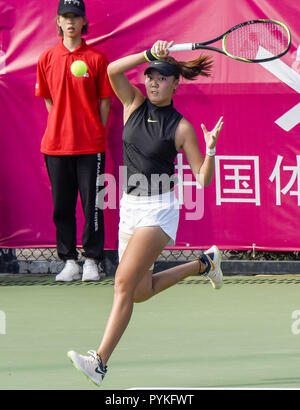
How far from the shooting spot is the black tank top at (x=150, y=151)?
5.32 meters

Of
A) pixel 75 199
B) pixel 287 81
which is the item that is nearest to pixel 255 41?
pixel 287 81

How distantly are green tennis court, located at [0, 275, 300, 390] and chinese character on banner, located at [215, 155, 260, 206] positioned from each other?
0.69 metres

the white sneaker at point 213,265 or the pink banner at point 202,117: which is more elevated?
the pink banner at point 202,117

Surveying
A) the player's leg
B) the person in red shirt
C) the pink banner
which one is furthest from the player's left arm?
the player's leg

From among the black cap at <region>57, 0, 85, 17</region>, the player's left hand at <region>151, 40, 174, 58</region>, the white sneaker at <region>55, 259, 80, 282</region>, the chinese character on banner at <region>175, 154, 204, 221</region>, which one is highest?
the black cap at <region>57, 0, 85, 17</region>

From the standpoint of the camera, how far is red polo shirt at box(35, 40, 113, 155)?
7910 mm

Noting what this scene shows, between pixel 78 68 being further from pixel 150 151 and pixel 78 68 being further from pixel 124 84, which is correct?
pixel 150 151

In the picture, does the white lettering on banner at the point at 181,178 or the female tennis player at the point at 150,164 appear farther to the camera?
the white lettering on banner at the point at 181,178

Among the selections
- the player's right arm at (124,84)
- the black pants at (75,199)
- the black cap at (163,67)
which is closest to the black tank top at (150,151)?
the player's right arm at (124,84)

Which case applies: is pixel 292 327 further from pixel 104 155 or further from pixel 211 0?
pixel 211 0

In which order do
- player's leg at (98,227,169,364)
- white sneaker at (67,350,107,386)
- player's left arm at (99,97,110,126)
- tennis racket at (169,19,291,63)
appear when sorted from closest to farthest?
white sneaker at (67,350,107,386) < player's leg at (98,227,169,364) < tennis racket at (169,19,291,63) < player's left arm at (99,97,110,126)

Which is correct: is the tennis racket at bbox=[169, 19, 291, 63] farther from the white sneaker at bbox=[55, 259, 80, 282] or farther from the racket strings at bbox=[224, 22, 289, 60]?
the white sneaker at bbox=[55, 259, 80, 282]

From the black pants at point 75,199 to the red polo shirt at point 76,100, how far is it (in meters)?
0.09

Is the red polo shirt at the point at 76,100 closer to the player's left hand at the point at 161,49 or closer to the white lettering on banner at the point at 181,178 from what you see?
the white lettering on banner at the point at 181,178
